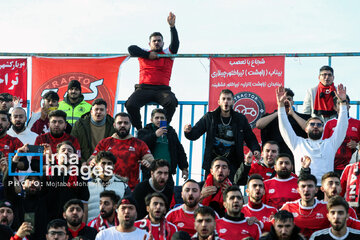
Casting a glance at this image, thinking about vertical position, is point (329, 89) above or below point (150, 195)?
above

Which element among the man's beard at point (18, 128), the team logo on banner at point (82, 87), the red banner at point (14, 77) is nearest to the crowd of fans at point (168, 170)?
the man's beard at point (18, 128)

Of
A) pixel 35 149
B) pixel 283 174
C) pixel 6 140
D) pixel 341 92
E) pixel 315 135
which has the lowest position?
pixel 283 174

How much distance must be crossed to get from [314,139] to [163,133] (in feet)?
8.36

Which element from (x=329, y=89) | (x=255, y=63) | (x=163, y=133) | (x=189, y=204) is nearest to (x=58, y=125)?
(x=163, y=133)

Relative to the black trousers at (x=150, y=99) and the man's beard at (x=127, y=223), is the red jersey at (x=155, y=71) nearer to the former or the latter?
the black trousers at (x=150, y=99)

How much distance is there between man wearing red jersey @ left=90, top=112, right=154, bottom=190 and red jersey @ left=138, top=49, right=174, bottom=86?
1779 millimetres

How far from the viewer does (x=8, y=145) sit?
1233 cm

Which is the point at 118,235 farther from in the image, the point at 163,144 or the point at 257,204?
the point at 163,144

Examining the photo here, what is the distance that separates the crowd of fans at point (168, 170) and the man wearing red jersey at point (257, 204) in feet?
0.05

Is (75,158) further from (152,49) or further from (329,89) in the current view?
(329,89)

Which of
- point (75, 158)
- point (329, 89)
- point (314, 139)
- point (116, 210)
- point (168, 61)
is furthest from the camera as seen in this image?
point (168, 61)

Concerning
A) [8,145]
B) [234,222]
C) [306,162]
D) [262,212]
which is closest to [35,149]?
[8,145]

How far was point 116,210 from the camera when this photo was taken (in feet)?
34.7

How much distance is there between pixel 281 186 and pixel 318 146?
1.28 m
